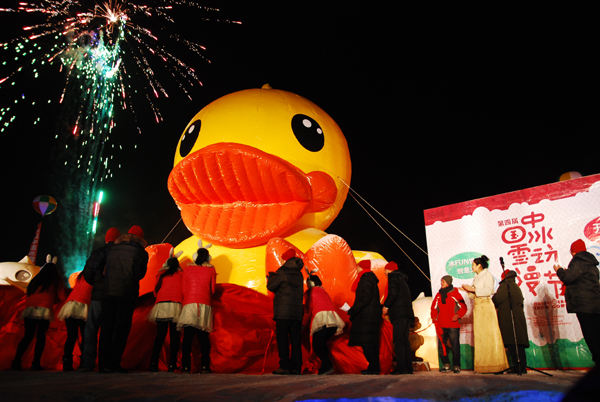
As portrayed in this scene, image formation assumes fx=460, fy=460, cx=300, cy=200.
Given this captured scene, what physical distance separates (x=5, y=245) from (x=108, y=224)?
3.09 metres

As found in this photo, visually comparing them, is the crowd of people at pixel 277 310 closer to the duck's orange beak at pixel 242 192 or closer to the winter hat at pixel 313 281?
the winter hat at pixel 313 281

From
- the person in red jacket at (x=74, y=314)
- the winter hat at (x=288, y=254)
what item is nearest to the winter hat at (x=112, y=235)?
the person in red jacket at (x=74, y=314)

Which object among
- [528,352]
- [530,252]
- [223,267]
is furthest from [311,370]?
[530,252]

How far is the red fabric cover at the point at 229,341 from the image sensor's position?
17.7ft

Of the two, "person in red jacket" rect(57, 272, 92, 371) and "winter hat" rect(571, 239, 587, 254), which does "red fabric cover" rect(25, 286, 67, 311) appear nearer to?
"person in red jacket" rect(57, 272, 92, 371)

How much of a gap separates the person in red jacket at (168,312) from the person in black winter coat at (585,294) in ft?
14.0

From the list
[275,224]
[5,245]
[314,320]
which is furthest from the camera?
[5,245]

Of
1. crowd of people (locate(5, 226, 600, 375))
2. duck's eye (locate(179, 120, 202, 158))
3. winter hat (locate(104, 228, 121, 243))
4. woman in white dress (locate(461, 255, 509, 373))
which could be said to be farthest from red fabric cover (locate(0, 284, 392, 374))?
duck's eye (locate(179, 120, 202, 158))

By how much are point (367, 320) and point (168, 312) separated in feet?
7.34

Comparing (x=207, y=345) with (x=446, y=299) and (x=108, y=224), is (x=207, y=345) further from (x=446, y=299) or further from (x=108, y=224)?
(x=108, y=224)

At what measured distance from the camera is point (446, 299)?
249 inches

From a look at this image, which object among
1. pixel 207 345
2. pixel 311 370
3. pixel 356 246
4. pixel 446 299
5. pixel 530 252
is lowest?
pixel 311 370


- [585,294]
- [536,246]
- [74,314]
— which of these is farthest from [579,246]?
[74,314]

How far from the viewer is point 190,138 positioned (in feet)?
25.7
